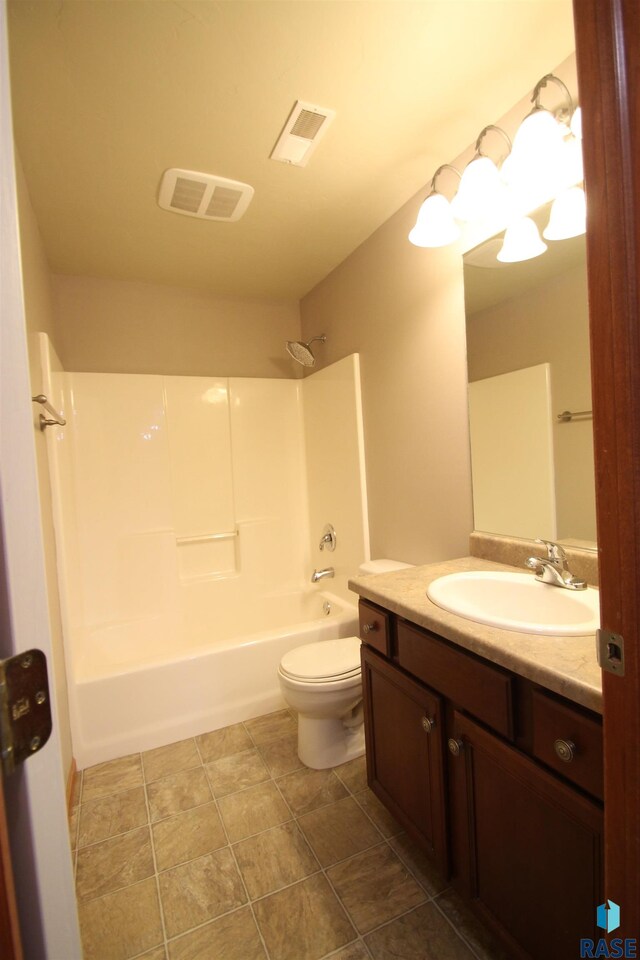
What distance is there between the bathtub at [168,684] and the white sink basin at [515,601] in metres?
1.07

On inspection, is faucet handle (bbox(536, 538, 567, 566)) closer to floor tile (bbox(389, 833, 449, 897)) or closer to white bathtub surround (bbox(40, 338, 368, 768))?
floor tile (bbox(389, 833, 449, 897))

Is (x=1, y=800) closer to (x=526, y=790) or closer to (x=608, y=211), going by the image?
(x=608, y=211)

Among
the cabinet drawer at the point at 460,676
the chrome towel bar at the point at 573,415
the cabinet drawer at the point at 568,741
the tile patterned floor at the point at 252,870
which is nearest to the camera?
the cabinet drawer at the point at 568,741

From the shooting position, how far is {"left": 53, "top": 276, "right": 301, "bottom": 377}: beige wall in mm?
2576

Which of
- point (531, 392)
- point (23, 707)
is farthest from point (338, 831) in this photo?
point (531, 392)

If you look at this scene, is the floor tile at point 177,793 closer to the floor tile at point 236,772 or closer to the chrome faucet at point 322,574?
the floor tile at point 236,772

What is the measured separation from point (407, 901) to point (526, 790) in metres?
0.68

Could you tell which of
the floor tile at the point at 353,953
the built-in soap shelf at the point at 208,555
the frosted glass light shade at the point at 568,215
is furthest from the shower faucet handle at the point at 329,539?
the frosted glass light shade at the point at 568,215

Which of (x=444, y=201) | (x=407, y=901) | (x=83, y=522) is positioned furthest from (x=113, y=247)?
(x=407, y=901)

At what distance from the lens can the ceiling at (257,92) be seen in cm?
112

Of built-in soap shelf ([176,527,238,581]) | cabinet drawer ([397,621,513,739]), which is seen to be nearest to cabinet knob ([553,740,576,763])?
cabinet drawer ([397,621,513,739])

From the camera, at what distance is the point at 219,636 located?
2793 millimetres

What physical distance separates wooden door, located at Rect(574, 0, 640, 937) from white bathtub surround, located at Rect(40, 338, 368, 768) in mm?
1828

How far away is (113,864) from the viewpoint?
140 cm
